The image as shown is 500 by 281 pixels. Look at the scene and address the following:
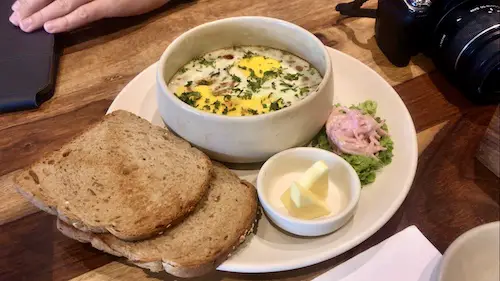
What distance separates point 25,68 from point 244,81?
0.56 meters

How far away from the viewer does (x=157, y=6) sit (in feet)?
5.10

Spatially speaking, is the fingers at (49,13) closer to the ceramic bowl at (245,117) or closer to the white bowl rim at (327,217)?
the ceramic bowl at (245,117)

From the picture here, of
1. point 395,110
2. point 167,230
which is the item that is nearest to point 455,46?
point 395,110

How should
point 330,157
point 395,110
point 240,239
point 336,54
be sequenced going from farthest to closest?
point 336,54 → point 395,110 → point 330,157 → point 240,239

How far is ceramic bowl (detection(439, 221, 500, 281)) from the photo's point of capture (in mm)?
838

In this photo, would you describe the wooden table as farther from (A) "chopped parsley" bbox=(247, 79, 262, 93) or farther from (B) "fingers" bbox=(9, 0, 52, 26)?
(A) "chopped parsley" bbox=(247, 79, 262, 93)

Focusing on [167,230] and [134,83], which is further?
[134,83]

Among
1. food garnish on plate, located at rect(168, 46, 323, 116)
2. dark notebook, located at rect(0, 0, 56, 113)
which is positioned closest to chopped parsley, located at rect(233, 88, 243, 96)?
food garnish on plate, located at rect(168, 46, 323, 116)

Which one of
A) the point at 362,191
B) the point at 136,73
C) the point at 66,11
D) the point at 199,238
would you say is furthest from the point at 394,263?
the point at 66,11

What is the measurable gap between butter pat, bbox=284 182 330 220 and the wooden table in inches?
3.9

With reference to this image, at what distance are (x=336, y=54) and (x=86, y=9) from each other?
0.68 m

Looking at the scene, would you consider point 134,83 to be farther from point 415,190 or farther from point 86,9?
point 415,190

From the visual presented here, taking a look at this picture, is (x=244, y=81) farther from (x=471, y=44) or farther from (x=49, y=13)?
(x=49, y=13)

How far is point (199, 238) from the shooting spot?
92 centimetres
